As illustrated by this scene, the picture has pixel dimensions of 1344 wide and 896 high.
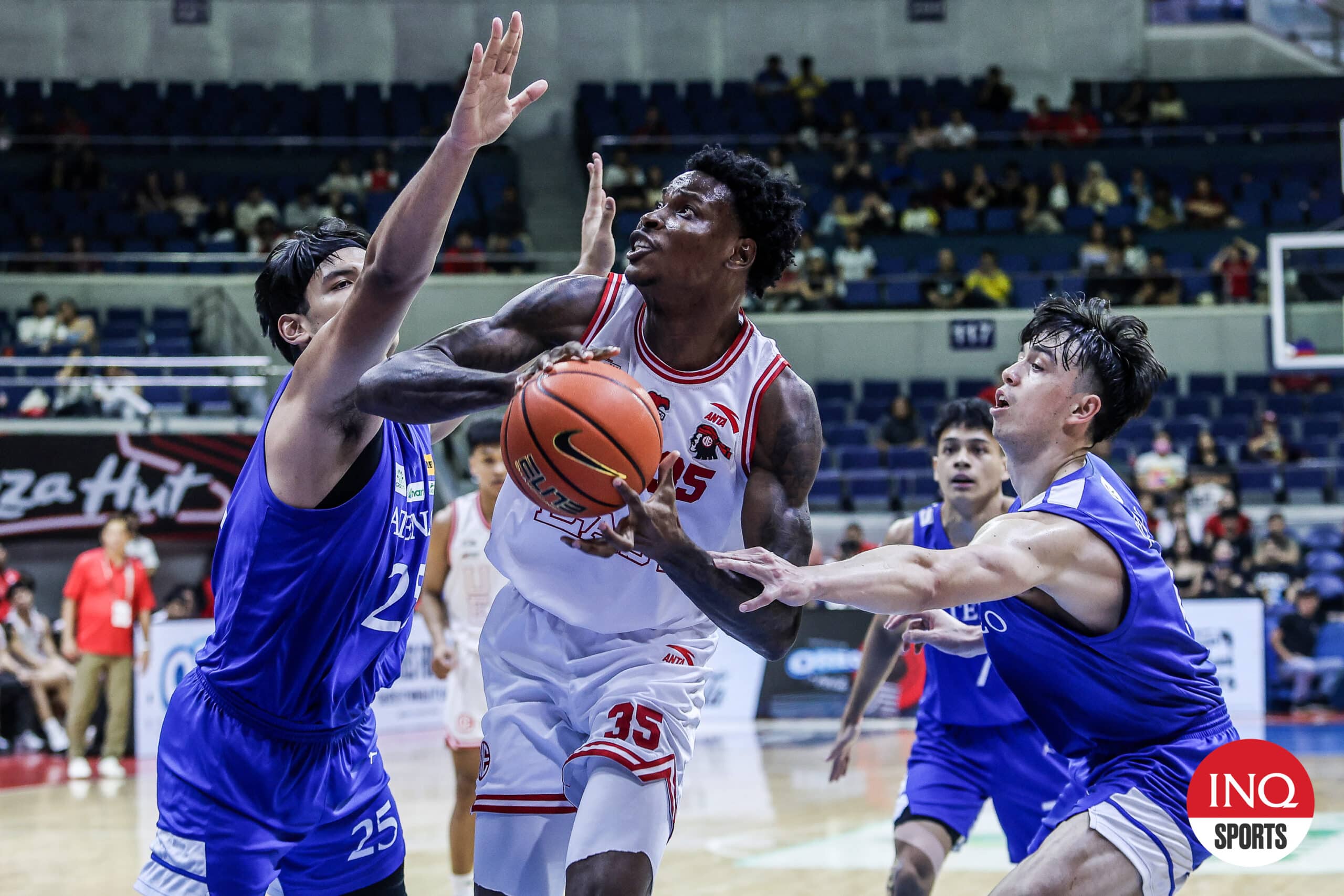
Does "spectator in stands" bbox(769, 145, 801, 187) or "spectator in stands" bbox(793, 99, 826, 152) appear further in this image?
"spectator in stands" bbox(793, 99, 826, 152)

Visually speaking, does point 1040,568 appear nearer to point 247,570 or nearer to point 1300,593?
point 247,570

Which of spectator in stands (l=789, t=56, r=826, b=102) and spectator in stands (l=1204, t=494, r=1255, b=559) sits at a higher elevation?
spectator in stands (l=789, t=56, r=826, b=102)

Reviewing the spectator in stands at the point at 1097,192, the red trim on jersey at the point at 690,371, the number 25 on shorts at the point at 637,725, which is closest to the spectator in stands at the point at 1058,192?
the spectator in stands at the point at 1097,192

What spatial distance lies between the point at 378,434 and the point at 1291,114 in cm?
Answer: 2030

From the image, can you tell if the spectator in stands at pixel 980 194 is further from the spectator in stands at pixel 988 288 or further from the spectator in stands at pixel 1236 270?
the spectator in stands at pixel 1236 270

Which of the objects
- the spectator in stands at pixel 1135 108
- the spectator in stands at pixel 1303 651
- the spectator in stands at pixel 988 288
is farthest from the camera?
the spectator in stands at pixel 1135 108

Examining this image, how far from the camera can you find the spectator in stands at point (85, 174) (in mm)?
18000

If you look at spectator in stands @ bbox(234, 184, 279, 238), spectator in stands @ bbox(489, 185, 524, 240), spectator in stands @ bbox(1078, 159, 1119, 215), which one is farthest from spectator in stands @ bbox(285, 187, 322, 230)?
spectator in stands @ bbox(1078, 159, 1119, 215)

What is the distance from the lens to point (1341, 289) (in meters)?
12.4

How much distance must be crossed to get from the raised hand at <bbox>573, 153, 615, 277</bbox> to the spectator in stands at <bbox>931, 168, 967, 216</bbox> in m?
15.0

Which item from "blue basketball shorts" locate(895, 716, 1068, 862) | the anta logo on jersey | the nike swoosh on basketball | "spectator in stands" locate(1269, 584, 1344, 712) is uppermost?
the anta logo on jersey

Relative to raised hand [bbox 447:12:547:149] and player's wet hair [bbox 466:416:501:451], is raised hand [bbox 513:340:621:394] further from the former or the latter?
player's wet hair [bbox 466:416:501:451]

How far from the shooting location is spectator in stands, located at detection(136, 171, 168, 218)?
1775 centimetres

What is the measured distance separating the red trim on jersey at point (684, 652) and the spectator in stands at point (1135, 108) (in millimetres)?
18507
